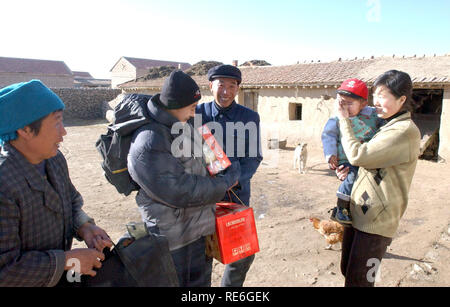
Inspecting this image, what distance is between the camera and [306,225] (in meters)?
4.98

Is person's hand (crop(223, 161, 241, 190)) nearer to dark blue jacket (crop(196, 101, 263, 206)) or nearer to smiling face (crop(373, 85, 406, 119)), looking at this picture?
dark blue jacket (crop(196, 101, 263, 206))

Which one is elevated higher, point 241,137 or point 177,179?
point 241,137

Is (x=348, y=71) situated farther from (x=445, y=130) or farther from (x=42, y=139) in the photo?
(x=42, y=139)

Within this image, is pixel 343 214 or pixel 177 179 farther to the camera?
pixel 343 214

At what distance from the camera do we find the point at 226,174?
2.03 meters

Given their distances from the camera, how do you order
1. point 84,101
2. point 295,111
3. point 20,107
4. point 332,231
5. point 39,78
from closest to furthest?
point 20,107 < point 332,231 < point 295,111 < point 84,101 < point 39,78

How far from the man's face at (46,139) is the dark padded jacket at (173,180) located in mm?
399

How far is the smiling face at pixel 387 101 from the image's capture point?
2.02 metres

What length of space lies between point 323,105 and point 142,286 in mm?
11527

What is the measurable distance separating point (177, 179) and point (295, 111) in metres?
12.4

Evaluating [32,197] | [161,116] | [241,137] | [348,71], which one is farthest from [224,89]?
[348,71]

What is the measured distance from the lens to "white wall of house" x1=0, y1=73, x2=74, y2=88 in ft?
106

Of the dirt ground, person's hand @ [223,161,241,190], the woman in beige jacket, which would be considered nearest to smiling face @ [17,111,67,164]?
person's hand @ [223,161,241,190]
